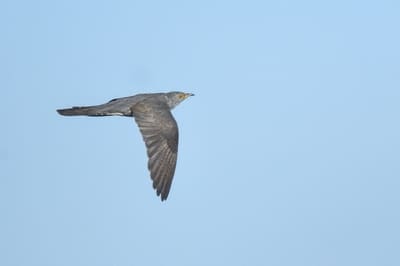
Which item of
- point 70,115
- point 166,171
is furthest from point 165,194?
point 70,115

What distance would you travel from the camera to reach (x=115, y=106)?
25281 millimetres

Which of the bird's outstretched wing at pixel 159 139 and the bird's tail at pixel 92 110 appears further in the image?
the bird's tail at pixel 92 110

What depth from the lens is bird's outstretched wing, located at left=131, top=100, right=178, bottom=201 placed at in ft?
76.8

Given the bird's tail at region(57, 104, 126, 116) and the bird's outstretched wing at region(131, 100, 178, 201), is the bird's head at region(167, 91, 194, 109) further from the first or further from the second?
the bird's tail at region(57, 104, 126, 116)

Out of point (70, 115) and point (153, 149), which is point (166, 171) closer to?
point (153, 149)

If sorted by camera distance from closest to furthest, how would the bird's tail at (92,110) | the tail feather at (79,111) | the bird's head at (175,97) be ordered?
the bird's tail at (92,110) < the tail feather at (79,111) < the bird's head at (175,97)

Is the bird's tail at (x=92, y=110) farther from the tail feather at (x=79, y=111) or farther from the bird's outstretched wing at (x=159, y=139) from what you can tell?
the bird's outstretched wing at (x=159, y=139)

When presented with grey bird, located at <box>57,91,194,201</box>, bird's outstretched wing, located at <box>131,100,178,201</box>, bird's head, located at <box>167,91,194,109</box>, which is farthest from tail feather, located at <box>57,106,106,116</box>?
bird's head, located at <box>167,91,194,109</box>

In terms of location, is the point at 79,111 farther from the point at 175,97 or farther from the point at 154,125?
the point at 175,97

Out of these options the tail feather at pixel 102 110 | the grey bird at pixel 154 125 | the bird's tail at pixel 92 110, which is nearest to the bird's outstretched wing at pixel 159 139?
the grey bird at pixel 154 125

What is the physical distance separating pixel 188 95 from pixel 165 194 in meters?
5.35

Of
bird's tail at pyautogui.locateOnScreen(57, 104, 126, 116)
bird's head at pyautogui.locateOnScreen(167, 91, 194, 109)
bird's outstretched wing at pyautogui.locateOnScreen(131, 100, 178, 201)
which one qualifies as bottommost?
bird's outstretched wing at pyautogui.locateOnScreen(131, 100, 178, 201)

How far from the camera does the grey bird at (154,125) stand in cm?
2350

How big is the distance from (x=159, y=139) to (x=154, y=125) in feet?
1.42
